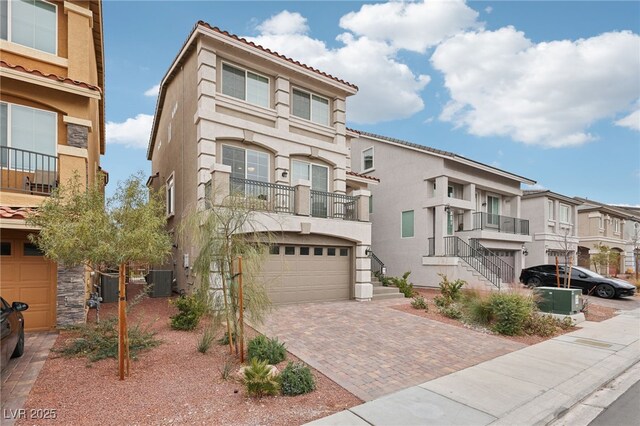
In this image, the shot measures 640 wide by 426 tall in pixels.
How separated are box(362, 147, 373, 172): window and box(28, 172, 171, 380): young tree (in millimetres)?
18062

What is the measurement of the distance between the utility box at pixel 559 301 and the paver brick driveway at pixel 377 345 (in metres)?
4.43

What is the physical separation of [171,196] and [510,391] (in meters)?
14.9

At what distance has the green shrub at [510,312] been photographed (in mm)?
9602

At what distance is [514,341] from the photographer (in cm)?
899

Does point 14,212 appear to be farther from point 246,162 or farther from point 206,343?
point 246,162

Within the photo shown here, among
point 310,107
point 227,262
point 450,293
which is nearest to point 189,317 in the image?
point 227,262

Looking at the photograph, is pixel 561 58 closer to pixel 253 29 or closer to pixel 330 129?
pixel 330 129

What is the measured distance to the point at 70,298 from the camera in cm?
881

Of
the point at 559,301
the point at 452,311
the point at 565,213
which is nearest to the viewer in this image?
the point at 452,311

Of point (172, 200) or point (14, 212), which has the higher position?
point (172, 200)

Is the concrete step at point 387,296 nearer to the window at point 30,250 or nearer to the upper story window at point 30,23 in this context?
the window at point 30,250

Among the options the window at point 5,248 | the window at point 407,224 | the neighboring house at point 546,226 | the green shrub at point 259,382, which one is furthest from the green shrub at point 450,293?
the neighboring house at point 546,226

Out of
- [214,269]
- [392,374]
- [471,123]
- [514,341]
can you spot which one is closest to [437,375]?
[392,374]

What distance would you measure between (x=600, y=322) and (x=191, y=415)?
44.3ft
